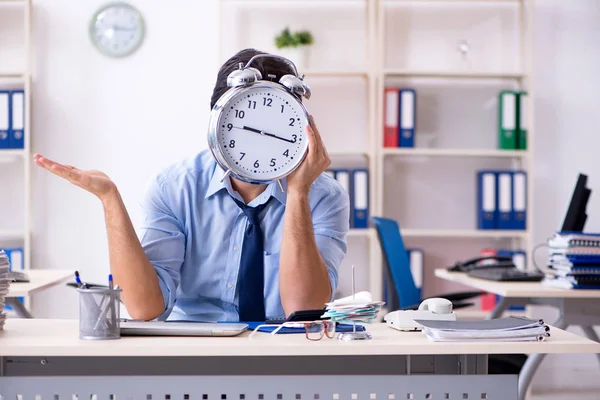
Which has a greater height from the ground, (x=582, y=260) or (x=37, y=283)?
(x=582, y=260)

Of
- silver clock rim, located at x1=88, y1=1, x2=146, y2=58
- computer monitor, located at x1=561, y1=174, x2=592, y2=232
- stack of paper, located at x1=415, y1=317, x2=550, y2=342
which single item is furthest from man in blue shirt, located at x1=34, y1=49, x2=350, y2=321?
silver clock rim, located at x1=88, y1=1, x2=146, y2=58

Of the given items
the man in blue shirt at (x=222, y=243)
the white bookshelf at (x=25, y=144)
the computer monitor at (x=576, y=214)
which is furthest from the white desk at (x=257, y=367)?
the white bookshelf at (x=25, y=144)

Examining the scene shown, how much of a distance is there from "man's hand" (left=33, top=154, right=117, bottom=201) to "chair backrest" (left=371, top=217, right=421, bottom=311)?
1.63 meters

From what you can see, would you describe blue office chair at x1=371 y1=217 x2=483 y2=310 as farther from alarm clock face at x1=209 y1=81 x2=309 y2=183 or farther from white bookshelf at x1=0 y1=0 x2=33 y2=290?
white bookshelf at x1=0 y1=0 x2=33 y2=290

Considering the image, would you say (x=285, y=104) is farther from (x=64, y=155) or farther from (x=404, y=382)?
(x=64, y=155)

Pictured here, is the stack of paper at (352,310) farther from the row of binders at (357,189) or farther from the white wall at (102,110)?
the white wall at (102,110)

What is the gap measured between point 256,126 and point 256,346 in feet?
1.57

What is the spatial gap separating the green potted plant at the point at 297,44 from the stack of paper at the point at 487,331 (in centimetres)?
306

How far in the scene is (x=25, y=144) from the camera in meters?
4.26

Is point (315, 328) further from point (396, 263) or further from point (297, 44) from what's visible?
point (297, 44)

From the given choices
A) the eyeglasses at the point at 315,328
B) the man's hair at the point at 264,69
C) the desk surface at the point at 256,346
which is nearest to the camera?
the desk surface at the point at 256,346

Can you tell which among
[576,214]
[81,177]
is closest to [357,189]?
[576,214]

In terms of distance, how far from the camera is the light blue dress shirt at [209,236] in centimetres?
187

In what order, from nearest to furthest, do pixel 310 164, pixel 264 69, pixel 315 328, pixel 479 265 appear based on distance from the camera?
pixel 315 328, pixel 310 164, pixel 264 69, pixel 479 265
